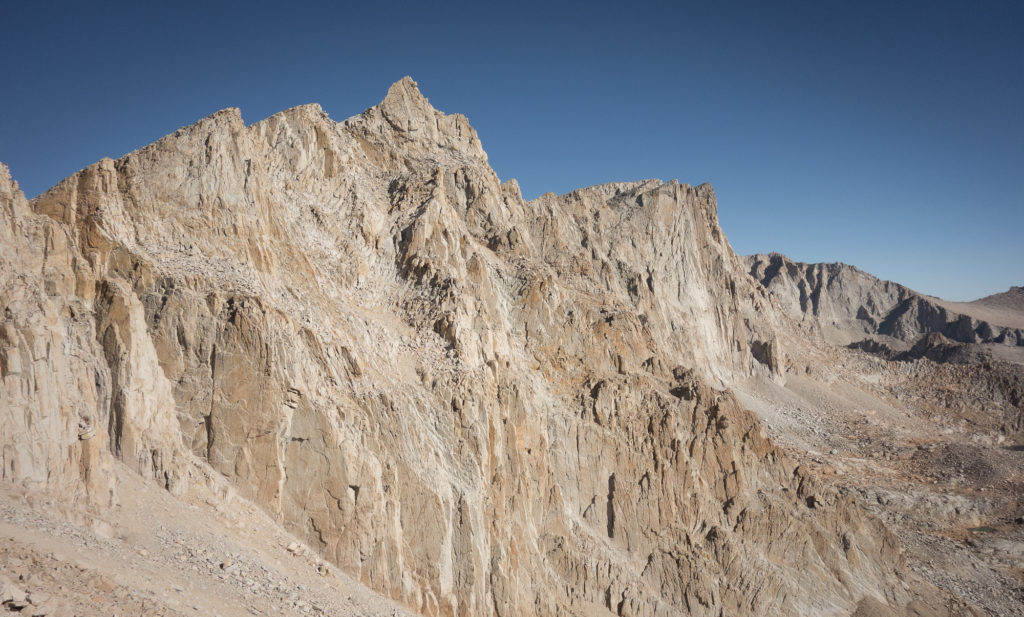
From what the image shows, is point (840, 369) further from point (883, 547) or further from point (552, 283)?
point (552, 283)

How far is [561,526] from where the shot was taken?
100 feet

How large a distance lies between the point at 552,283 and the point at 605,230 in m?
36.4

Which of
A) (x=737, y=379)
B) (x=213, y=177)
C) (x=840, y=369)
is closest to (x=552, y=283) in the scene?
(x=213, y=177)

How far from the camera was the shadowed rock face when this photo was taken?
19500 millimetres

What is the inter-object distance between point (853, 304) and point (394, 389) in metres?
187

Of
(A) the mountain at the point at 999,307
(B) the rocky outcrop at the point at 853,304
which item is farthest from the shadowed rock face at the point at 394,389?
(A) the mountain at the point at 999,307

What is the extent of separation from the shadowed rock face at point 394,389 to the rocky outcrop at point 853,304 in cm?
13247

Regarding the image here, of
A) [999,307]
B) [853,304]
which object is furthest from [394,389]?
[999,307]

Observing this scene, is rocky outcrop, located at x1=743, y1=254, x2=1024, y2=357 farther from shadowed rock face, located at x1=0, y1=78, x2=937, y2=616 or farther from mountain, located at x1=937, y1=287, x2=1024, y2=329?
shadowed rock face, located at x1=0, y1=78, x2=937, y2=616

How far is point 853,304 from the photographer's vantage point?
181 m

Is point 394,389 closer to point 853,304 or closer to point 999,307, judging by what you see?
point 853,304

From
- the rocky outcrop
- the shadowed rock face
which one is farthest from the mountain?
the shadowed rock face

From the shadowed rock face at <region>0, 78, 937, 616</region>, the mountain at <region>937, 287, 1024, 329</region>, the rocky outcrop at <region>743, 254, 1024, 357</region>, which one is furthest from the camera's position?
the mountain at <region>937, 287, 1024, 329</region>

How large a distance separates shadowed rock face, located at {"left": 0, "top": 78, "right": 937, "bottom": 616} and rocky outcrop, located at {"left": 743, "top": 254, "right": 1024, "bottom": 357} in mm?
132473
